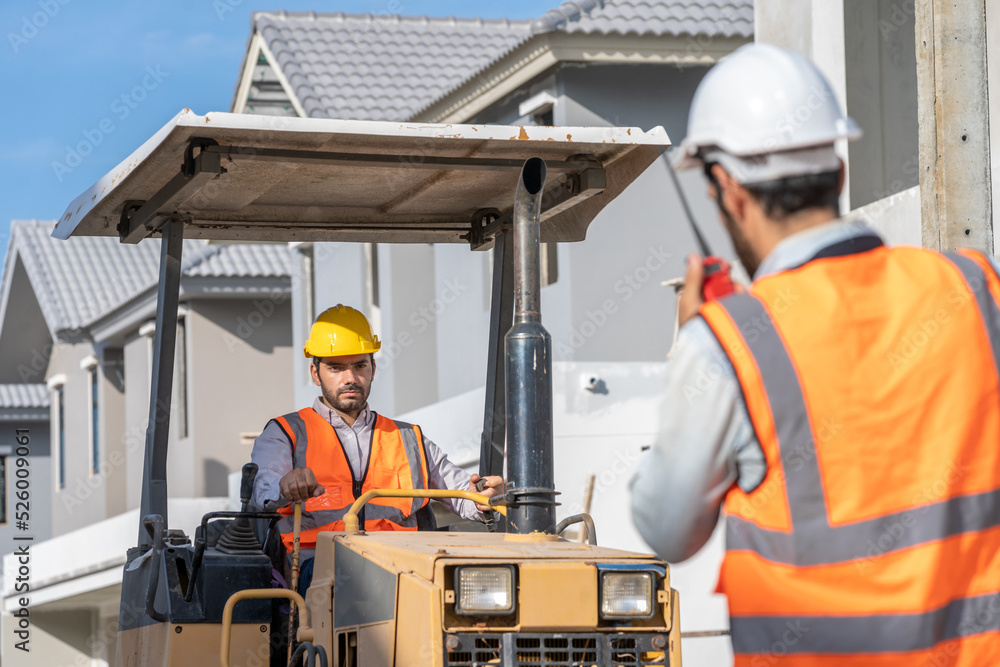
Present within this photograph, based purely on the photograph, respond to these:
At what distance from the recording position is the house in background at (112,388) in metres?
20.7

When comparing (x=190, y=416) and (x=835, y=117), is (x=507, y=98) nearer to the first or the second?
(x=190, y=416)

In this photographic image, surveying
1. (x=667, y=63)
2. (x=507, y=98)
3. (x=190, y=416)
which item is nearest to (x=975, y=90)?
(x=667, y=63)

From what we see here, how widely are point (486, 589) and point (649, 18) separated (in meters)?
11.1

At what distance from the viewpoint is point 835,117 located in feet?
7.35

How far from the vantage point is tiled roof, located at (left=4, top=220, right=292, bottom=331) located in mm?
25531

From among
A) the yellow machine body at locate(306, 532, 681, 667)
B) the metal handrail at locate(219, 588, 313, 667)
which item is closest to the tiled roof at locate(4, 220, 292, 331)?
the metal handrail at locate(219, 588, 313, 667)

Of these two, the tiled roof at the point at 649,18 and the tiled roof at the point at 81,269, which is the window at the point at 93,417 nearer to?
the tiled roof at the point at 81,269

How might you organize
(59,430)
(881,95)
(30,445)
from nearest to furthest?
(881,95)
(59,430)
(30,445)

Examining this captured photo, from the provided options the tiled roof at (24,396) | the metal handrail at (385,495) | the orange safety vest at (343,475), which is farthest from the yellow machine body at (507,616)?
the tiled roof at (24,396)

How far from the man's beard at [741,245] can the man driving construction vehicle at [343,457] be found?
257cm

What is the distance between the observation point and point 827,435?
2.07 metres

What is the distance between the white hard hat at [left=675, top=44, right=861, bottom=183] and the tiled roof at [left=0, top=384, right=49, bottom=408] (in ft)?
102

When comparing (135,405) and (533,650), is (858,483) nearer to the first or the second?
(533,650)

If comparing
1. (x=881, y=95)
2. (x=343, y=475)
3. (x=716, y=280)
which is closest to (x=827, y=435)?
(x=716, y=280)
